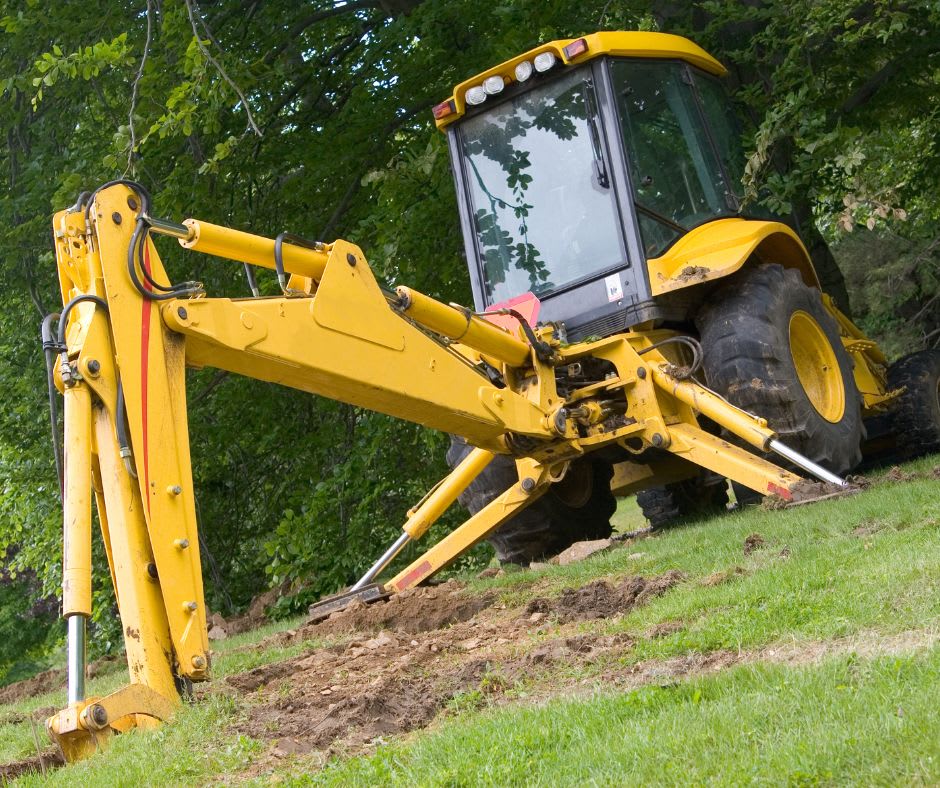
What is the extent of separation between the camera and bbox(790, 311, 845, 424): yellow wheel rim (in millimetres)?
8422

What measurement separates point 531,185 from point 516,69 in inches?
30.4

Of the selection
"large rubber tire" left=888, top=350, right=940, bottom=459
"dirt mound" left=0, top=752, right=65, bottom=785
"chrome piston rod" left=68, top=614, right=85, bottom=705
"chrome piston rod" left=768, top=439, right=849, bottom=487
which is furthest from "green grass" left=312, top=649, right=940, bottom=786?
"large rubber tire" left=888, top=350, right=940, bottom=459

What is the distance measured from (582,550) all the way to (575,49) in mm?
3207

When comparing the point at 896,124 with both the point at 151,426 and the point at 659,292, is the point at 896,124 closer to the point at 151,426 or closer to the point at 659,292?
the point at 659,292

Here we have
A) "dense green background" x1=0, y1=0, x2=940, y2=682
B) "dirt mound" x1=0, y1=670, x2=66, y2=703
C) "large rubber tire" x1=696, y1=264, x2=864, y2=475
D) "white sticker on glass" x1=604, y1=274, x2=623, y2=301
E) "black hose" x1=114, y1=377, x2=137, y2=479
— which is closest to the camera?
"black hose" x1=114, y1=377, x2=137, y2=479

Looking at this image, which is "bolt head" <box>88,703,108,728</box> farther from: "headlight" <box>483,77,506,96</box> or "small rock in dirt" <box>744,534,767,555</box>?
"headlight" <box>483,77,506,96</box>

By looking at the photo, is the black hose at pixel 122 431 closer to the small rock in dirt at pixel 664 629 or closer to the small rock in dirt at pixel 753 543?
the small rock in dirt at pixel 664 629

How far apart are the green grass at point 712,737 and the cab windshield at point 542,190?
14.7ft

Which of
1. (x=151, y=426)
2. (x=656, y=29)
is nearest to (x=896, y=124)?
(x=656, y=29)

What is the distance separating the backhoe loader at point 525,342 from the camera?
16.2 feet

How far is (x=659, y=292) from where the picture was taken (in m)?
7.71

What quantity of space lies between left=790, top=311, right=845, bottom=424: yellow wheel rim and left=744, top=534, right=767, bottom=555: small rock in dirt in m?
2.37

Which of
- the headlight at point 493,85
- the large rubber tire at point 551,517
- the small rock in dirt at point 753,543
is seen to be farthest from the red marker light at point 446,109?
the small rock in dirt at point 753,543

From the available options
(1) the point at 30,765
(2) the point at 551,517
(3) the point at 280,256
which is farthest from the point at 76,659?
(2) the point at 551,517
